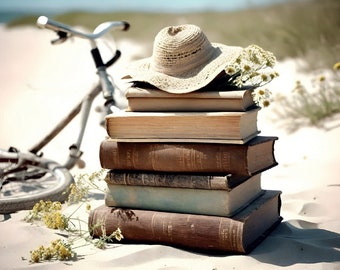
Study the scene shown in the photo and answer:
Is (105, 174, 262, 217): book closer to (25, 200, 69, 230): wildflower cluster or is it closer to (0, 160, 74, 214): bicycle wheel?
(25, 200, 69, 230): wildflower cluster

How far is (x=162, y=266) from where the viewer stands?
251 cm

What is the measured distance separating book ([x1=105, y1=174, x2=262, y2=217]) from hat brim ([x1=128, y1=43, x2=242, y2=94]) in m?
0.44

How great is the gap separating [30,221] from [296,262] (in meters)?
1.40

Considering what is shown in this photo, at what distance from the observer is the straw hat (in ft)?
8.50

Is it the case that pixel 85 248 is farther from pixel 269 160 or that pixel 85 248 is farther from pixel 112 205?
pixel 269 160

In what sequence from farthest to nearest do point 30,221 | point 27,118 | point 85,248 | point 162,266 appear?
point 27,118 < point 30,221 < point 85,248 < point 162,266

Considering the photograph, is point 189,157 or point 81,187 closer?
point 189,157

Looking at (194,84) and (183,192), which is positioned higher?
(194,84)

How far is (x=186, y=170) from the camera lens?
2611 mm

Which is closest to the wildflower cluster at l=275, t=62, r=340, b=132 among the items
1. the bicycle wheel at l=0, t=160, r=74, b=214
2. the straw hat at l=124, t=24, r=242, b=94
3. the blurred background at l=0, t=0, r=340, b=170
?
the blurred background at l=0, t=0, r=340, b=170

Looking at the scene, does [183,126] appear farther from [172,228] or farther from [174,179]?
[172,228]

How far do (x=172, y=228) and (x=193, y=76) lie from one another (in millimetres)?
654

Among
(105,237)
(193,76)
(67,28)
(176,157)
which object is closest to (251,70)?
(193,76)

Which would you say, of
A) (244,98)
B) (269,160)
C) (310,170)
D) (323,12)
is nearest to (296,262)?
(269,160)
